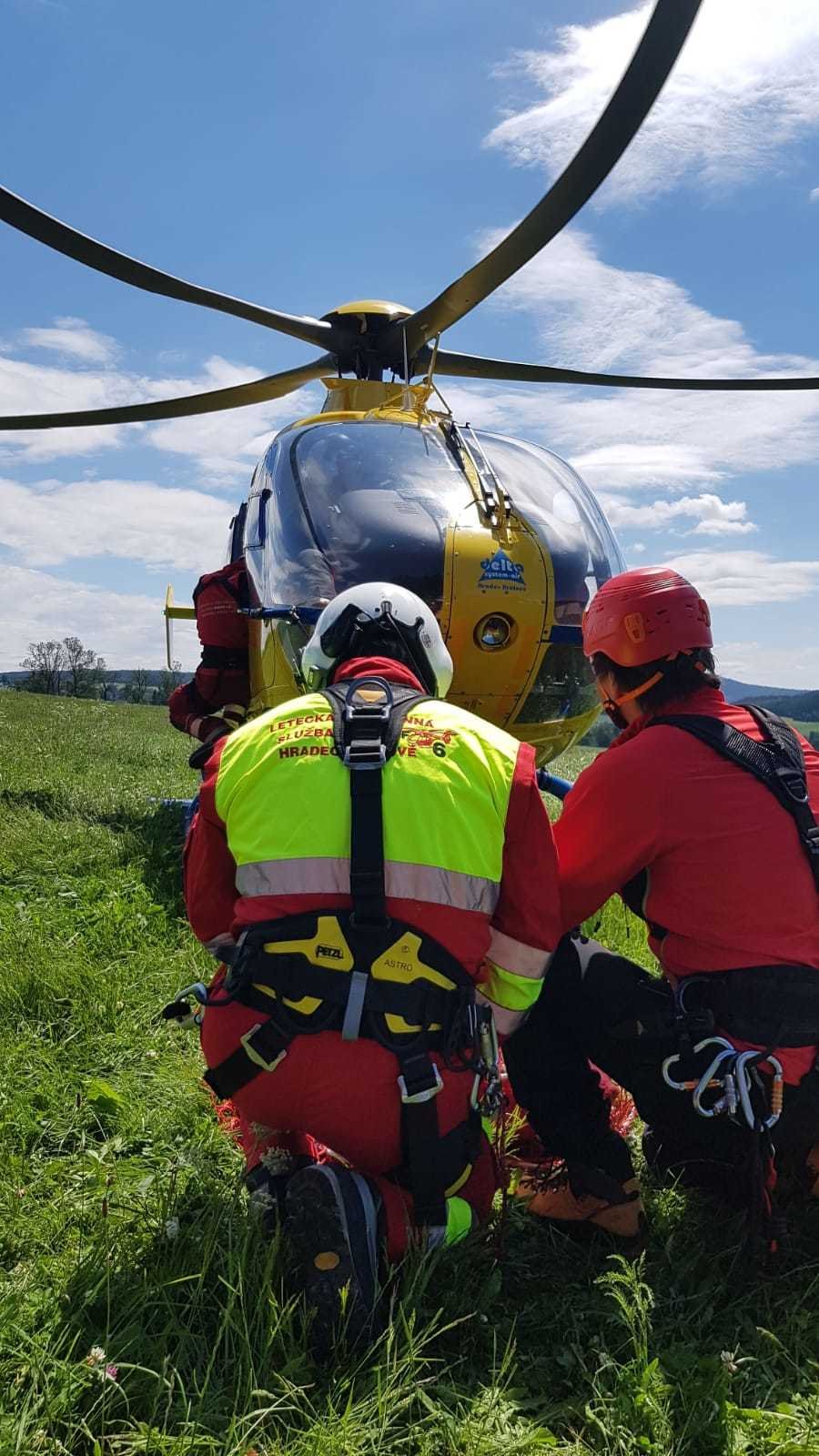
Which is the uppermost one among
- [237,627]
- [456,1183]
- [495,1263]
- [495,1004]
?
[237,627]

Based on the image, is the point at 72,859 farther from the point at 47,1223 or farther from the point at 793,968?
the point at 793,968

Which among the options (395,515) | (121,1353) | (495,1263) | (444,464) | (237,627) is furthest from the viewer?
(237,627)

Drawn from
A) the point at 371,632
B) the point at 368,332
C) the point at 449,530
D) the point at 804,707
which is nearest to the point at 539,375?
the point at 368,332

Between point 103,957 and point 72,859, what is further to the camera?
point 72,859

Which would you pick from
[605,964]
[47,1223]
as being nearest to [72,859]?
[47,1223]

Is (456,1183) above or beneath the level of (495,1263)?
above

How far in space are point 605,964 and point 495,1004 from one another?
1.78 feet

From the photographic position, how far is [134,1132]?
11.1ft

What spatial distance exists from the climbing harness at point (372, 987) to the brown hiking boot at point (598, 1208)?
0.55 m

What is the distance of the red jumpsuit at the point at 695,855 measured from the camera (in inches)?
109

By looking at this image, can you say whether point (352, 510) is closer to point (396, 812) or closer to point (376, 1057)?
point (396, 812)

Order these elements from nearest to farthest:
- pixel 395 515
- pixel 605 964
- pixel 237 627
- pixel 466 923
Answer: pixel 466 923 → pixel 605 964 → pixel 395 515 → pixel 237 627

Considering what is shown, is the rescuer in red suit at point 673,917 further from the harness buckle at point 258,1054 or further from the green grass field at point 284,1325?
the harness buckle at point 258,1054

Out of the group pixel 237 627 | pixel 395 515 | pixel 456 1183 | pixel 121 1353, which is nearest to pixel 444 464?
pixel 395 515
